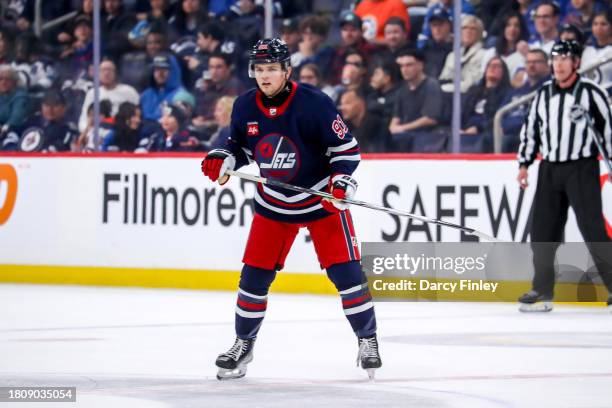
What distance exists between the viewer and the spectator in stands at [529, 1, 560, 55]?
28.0 feet

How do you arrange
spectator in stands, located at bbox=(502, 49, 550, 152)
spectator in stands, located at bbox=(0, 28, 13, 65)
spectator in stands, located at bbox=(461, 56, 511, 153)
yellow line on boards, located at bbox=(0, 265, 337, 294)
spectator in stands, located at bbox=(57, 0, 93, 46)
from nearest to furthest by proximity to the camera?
yellow line on boards, located at bbox=(0, 265, 337, 294)
spectator in stands, located at bbox=(502, 49, 550, 152)
spectator in stands, located at bbox=(461, 56, 511, 153)
spectator in stands, located at bbox=(57, 0, 93, 46)
spectator in stands, located at bbox=(0, 28, 13, 65)

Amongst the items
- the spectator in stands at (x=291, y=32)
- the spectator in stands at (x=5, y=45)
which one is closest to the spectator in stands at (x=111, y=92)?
the spectator in stands at (x=5, y=45)

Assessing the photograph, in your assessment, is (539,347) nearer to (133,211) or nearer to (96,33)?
(133,211)

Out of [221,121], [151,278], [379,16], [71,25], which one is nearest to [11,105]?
[71,25]

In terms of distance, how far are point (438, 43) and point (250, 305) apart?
186 inches

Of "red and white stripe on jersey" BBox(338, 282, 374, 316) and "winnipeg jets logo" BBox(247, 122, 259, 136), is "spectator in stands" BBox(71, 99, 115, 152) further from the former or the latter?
"red and white stripe on jersey" BBox(338, 282, 374, 316)

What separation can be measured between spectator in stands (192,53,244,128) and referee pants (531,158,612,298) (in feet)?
10.9

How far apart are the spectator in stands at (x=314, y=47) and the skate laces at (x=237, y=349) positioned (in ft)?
16.6

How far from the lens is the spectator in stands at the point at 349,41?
9.30 meters

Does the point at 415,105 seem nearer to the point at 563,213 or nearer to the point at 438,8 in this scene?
the point at 438,8

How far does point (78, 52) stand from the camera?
10.6 meters

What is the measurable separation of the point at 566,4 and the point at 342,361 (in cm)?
450

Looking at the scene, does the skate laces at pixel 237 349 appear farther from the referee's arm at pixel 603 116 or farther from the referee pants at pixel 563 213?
the referee's arm at pixel 603 116

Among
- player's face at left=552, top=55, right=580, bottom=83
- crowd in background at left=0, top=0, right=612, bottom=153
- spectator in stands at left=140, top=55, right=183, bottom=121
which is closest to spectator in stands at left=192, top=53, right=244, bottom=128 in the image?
crowd in background at left=0, top=0, right=612, bottom=153
